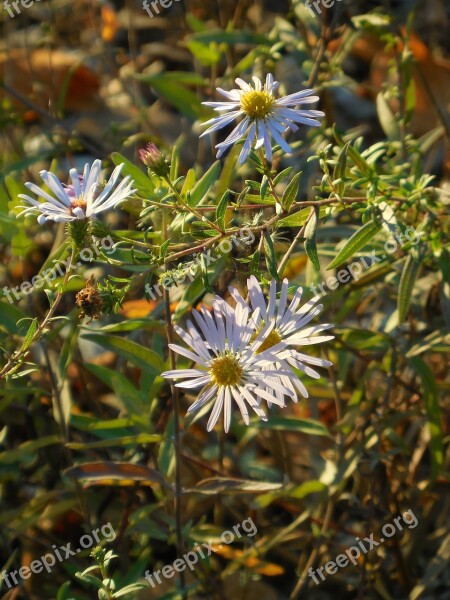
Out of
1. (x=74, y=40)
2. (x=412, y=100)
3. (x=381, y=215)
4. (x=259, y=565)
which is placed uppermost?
(x=74, y=40)

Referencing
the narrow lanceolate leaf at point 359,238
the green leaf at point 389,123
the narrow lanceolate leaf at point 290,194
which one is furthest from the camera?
the green leaf at point 389,123

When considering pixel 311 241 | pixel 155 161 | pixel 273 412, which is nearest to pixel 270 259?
pixel 311 241

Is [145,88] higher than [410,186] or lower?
higher

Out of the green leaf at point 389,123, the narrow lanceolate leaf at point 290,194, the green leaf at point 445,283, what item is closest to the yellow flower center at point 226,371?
the narrow lanceolate leaf at point 290,194

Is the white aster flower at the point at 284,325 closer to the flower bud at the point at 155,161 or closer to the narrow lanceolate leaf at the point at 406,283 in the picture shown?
the flower bud at the point at 155,161

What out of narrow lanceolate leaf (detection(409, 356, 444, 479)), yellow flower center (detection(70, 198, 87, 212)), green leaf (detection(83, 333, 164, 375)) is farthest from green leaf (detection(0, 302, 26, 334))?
narrow lanceolate leaf (detection(409, 356, 444, 479))

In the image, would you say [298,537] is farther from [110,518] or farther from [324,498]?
[110,518]

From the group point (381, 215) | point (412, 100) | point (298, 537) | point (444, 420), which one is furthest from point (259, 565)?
point (412, 100)
